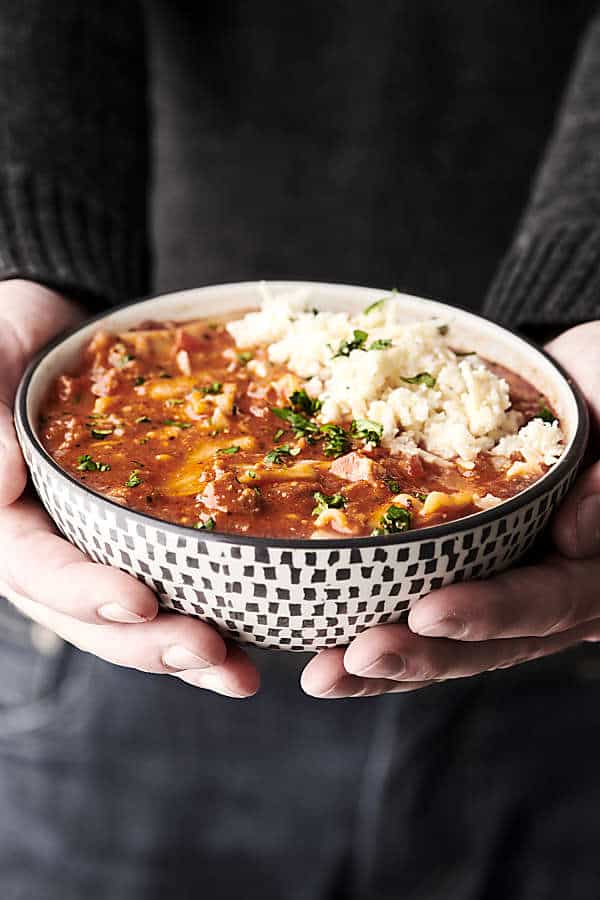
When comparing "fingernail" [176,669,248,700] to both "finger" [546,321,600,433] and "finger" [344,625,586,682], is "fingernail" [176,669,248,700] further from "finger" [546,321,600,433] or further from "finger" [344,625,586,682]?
"finger" [546,321,600,433]

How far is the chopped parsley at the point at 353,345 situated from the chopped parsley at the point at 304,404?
105 millimetres

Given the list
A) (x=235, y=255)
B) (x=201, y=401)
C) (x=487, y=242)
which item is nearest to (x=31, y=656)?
(x=235, y=255)

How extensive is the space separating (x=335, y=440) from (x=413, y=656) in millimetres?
399

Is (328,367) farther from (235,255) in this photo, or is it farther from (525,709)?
(525,709)

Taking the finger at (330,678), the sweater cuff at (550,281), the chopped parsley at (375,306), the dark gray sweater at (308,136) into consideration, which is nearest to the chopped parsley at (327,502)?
the finger at (330,678)

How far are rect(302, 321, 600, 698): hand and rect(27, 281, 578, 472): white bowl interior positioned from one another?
0.19 metres

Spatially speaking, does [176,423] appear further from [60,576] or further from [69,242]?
[69,242]

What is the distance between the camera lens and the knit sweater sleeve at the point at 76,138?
255 cm

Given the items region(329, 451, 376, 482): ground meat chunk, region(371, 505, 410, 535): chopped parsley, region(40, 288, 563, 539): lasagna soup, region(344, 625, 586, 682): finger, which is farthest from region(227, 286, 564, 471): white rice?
region(344, 625, 586, 682): finger

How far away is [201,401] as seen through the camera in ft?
6.04

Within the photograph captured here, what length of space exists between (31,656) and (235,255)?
1.40m

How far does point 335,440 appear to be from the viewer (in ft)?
5.67

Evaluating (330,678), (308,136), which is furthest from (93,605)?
(308,136)

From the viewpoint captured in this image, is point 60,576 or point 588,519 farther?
point 588,519
